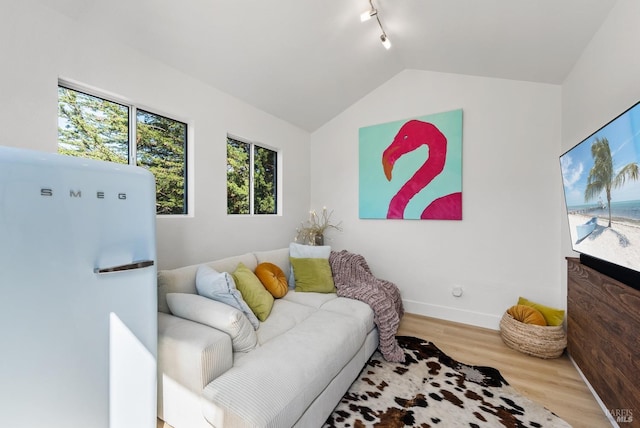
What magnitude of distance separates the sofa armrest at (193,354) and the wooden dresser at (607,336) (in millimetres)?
2042

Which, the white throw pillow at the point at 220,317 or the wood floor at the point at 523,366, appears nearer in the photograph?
the white throw pillow at the point at 220,317

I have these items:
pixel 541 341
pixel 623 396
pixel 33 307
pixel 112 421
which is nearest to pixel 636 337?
A: pixel 623 396

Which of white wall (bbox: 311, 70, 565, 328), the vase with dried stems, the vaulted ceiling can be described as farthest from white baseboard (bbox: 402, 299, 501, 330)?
the vaulted ceiling

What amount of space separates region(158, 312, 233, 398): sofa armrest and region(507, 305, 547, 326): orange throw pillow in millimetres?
2584

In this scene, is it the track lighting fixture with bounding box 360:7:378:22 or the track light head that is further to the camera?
the track light head

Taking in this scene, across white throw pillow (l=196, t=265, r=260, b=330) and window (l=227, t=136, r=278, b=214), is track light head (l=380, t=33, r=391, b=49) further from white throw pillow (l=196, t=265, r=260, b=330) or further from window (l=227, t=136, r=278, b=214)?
white throw pillow (l=196, t=265, r=260, b=330)

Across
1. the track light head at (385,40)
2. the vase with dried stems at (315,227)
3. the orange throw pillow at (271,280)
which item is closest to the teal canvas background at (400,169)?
the vase with dried stems at (315,227)

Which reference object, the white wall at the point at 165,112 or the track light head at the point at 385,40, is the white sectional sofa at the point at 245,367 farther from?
the track light head at the point at 385,40

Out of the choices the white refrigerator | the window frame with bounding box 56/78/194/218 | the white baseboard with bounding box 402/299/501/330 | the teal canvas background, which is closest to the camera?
the white refrigerator

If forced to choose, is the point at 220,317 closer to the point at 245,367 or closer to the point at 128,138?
the point at 245,367

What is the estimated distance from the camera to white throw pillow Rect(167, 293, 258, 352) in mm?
1506

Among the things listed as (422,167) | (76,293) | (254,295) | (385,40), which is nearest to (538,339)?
(422,167)

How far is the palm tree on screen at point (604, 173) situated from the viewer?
1218 millimetres

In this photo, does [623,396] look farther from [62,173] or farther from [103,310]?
[62,173]
